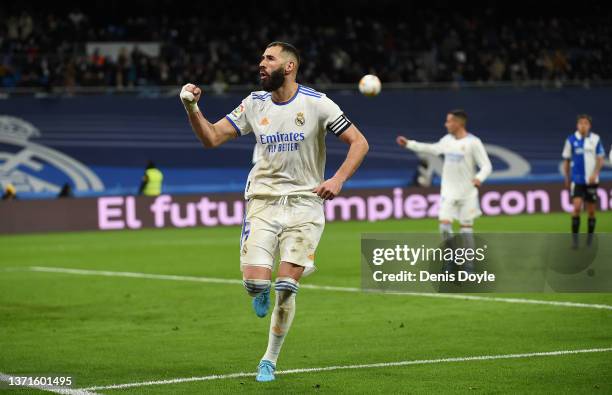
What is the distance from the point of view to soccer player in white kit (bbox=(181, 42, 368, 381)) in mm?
7922

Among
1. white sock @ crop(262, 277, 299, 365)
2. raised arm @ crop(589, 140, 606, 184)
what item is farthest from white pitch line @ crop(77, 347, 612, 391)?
raised arm @ crop(589, 140, 606, 184)

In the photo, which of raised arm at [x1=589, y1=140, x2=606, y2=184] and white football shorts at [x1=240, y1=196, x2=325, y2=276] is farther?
raised arm at [x1=589, y1=140, x2=606, y2=184]

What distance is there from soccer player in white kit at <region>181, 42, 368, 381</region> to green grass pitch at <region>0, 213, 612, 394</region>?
66 cm

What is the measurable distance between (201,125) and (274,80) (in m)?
0.62

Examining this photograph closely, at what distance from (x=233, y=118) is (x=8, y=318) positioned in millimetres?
5150

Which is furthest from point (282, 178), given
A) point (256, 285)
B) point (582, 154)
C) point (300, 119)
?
point (582, 154)

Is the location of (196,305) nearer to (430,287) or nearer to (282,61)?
(430,287)

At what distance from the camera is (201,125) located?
798 centimetres

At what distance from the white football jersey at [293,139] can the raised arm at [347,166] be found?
80 millimetres

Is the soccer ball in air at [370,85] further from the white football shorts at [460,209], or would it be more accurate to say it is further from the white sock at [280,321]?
the white sock at [280,321]

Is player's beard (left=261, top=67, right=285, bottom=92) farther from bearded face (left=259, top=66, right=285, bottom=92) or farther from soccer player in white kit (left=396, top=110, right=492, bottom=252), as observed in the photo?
soccer player in white kit (left=396, top=110, right=492, bottom=252)

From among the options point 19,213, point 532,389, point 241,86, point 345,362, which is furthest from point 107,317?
point 241,86

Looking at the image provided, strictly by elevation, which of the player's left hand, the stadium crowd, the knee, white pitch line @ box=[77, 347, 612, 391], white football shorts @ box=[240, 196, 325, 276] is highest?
the stadium crowd

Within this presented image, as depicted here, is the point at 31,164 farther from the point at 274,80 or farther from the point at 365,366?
the point at 274,80
